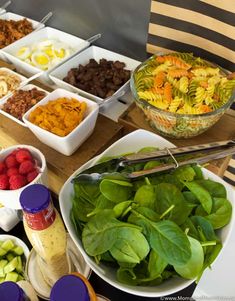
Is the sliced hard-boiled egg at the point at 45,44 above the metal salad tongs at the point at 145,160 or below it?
below

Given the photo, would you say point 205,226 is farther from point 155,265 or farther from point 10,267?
point 10,267

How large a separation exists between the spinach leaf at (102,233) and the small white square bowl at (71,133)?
321 millimetres

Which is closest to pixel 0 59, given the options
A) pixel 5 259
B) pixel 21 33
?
pixel 21 33

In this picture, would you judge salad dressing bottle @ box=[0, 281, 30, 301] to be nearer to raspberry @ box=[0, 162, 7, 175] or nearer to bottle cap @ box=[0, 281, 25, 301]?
bottle cap @ box=[0, 281, 25, 301]

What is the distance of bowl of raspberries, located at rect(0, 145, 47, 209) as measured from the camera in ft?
2.01

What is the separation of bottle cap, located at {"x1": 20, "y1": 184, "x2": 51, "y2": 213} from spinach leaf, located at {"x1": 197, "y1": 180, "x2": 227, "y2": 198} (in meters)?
0.27

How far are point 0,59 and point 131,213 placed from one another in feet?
2.95

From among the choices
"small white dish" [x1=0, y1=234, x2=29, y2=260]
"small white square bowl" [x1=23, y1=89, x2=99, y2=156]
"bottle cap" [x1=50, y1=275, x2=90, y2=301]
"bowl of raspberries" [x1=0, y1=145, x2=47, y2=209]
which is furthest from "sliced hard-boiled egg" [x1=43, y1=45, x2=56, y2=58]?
"bottle cap" [x1=50, y1=275, x2=90, y2=301]

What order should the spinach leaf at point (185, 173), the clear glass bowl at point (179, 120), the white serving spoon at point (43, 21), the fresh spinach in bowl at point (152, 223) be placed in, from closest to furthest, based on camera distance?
the fresh spinach in bowl at point (152, 223), the spinach leaf at point (185, 173), the clear glass bowl at point (179, 120), the white serving spoon at point (43, 21)

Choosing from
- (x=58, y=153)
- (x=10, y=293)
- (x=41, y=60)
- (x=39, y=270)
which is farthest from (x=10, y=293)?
(x=41, y=60)

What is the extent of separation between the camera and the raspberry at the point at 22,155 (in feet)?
2.13

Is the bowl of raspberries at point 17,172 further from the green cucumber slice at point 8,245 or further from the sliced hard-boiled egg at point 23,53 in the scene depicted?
the sliced hard-boiled egg at point 23,53

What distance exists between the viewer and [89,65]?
1.04 metres

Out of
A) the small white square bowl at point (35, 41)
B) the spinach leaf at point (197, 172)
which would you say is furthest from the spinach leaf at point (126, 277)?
the small white square bowl at point (35, 41)
